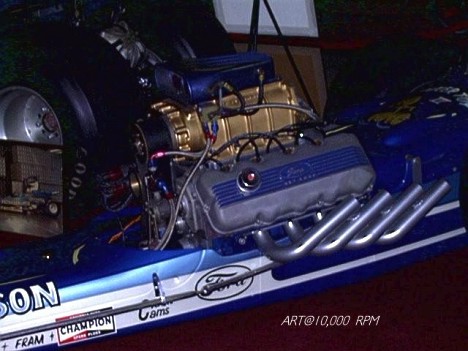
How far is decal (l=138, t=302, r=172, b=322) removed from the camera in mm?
2764

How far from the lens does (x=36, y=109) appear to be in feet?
12.9

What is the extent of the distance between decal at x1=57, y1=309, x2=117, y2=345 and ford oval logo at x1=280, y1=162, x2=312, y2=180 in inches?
26.7

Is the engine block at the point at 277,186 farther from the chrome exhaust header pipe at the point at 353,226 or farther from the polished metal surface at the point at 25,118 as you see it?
the polished metal surface at the point at 25,118

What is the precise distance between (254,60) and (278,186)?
1.59 feet

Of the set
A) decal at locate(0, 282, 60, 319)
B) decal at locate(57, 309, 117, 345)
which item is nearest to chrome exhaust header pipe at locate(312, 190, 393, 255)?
decal at locate(57, 309, 117, 345)

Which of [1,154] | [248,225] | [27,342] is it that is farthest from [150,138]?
[1,154]

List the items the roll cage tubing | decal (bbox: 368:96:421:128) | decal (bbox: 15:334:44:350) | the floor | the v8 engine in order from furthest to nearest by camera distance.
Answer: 1. the roll cage tubing
2. the floor
3. decal (bbox: 368:96:421:128)
4. the v8 engine
5. decal (bbox: 15:334:44:350)

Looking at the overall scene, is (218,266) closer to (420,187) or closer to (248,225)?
(248,225)

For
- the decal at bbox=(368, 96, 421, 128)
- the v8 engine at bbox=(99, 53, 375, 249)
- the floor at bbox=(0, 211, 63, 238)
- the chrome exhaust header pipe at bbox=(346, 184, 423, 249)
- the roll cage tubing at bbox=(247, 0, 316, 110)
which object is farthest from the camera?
the roll cage tubing at bbox=(247, 0, 316, 110)

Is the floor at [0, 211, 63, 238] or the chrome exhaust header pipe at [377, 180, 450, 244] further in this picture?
the floor at [0, 211, 63, 238]

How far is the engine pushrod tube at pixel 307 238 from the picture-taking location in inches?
109

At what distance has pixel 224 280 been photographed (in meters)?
2.82

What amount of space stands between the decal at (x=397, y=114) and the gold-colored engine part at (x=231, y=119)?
1.02ft

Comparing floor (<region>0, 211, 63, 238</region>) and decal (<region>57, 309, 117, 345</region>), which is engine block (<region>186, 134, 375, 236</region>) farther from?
floor (<region>0, 211, 63, 238</region>)
